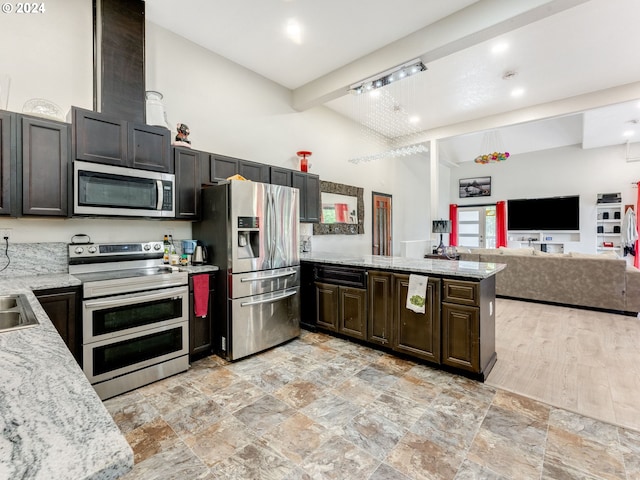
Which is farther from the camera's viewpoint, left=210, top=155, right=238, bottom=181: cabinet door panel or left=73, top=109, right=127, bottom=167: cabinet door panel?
left=210, top=155, right=238, bottom=181: cabinet door panel

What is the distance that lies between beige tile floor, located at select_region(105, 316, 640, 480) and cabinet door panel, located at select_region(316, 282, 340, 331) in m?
0.89

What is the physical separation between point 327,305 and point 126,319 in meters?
2.11

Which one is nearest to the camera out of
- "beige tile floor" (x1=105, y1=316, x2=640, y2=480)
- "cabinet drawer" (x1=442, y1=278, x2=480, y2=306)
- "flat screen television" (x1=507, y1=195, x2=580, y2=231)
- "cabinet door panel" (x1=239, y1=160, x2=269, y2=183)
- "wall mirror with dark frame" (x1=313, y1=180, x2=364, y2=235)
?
"beige tile floor" (x1=105, y1=316, x2=640, y2=480)

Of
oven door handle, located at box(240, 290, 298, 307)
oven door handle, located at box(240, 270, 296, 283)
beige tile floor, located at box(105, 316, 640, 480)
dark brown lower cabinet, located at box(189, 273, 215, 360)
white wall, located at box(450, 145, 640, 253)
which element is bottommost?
beige tile floor, located at box(105, 316, 640, 480)

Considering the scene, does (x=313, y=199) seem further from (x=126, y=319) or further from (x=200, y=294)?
(x=126, y=319)

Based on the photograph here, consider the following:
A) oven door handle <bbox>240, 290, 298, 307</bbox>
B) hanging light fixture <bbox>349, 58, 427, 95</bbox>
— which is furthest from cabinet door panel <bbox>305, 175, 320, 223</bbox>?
oven door handle <bbox>240, 290, 298, 307</bbox>

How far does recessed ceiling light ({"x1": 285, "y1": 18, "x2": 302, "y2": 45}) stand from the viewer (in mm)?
3449

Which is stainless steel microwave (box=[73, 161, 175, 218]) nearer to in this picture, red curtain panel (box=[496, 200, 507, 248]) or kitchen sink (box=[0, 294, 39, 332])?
kitchen sink (box=[0, 294, 39, 332])

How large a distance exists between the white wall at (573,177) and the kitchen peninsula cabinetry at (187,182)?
910cm

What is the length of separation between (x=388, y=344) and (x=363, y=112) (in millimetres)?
4614

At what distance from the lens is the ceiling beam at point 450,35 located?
113 inches

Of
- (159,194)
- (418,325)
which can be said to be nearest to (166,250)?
(159,194)

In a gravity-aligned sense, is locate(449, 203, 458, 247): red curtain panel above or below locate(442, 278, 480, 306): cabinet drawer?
above

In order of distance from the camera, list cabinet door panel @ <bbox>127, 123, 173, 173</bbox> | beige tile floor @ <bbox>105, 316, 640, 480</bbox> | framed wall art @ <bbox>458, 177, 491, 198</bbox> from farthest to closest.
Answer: framed wall art @ <bbox>458, 177, 491, 198</bbox> < cabinet door panel @ <bbox>127, 123, 173, 173</bbox> < beige tile floor @ <bbox>105, 316, 640, 480</bbox>
